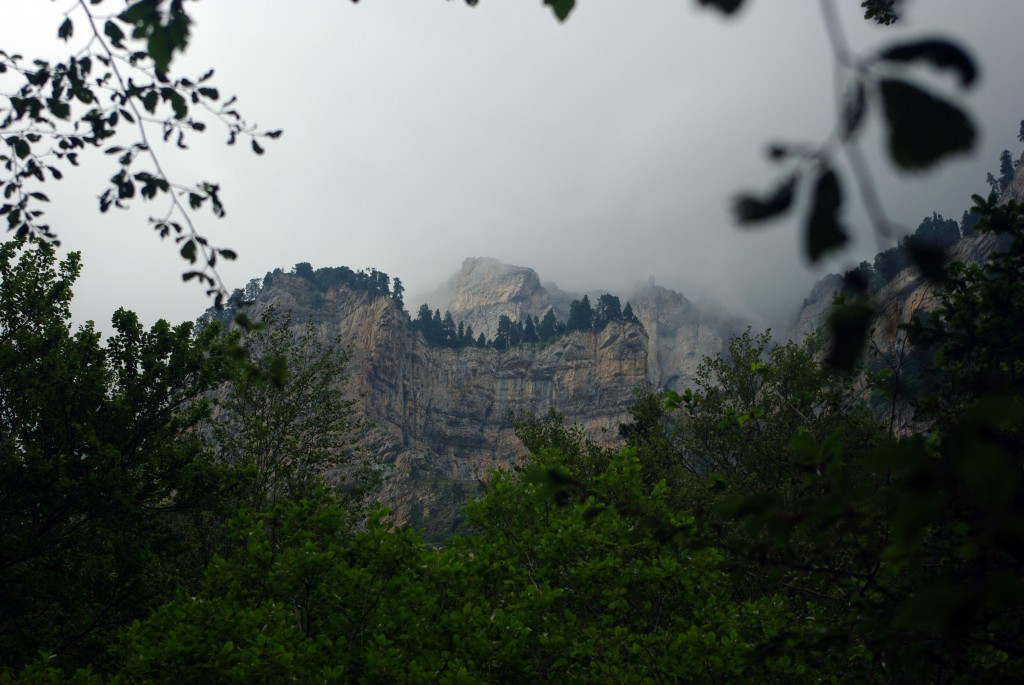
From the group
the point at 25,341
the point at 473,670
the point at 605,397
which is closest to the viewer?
the point at 473,670

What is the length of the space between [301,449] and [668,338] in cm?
16990

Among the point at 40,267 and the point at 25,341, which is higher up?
the point at 40,267

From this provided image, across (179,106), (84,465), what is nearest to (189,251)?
(179,106)

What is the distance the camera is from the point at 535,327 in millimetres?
145000

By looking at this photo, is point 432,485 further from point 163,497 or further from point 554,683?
point 554,683

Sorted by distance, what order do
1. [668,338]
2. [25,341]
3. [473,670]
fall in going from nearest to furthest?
[473,670] → [25,341] → [668,338]

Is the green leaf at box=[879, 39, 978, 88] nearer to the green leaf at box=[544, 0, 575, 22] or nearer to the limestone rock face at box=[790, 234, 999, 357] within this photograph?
the limestone rock face at box=[790, 234, 999, 357]

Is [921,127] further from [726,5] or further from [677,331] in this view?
[677,331]

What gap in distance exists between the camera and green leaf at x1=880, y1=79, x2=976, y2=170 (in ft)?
2.98

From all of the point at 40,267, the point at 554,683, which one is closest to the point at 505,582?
the point at 554,683

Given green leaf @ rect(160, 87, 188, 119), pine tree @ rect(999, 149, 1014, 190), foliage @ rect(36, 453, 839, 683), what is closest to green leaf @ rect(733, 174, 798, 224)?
green leaf @ rect(160, 87, 188, 119)

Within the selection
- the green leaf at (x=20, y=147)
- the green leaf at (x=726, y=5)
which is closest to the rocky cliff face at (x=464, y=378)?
the green leaf at (x=20, y=147)

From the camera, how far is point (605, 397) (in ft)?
422

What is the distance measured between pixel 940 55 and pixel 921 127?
0.41ft
